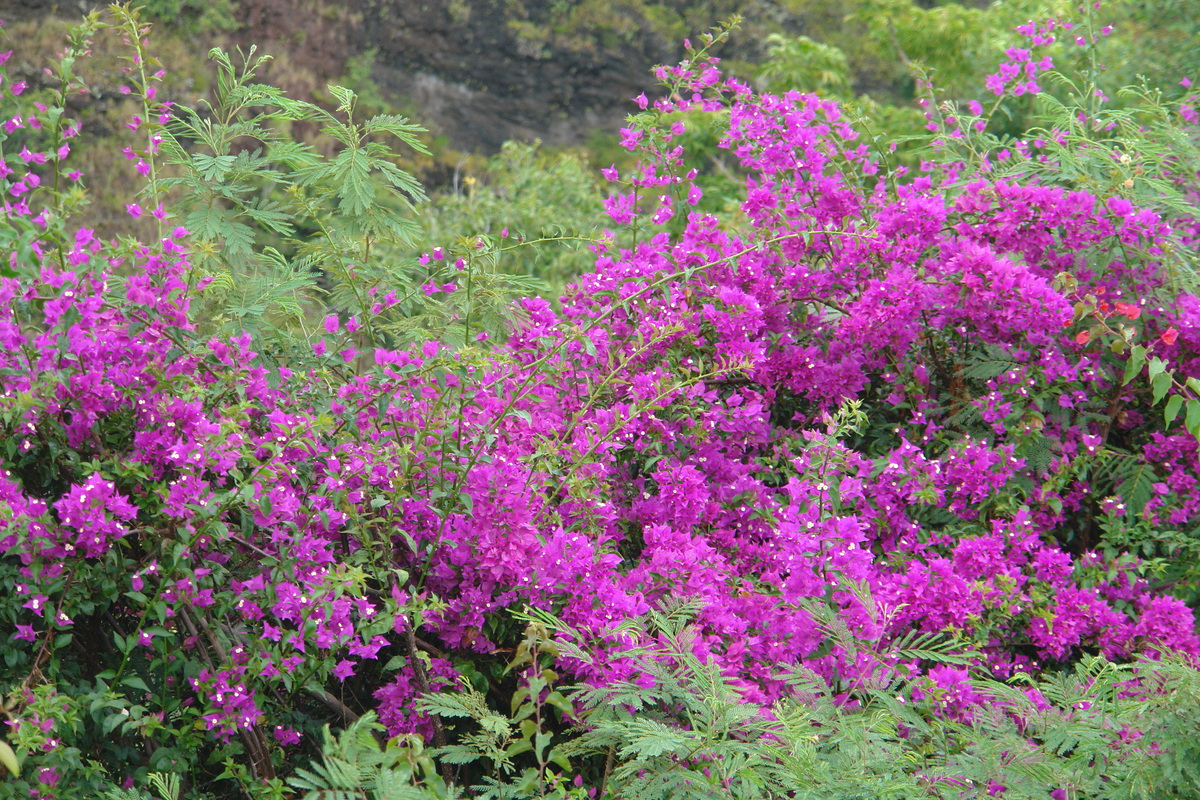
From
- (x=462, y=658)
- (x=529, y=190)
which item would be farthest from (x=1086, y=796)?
(x=529, y=190)

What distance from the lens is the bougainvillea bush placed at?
1711mm

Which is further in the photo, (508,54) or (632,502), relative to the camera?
(508,54)

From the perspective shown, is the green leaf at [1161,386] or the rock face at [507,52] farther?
the rock face at [507,52]

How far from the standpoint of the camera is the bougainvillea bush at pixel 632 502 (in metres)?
1.71

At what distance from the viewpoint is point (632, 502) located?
101 inches

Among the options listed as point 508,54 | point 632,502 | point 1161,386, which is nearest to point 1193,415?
point 1161,386

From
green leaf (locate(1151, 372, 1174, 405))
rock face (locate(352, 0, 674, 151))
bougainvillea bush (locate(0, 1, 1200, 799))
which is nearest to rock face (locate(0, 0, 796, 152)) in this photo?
rock face (locate(352, 0, 674, 151))

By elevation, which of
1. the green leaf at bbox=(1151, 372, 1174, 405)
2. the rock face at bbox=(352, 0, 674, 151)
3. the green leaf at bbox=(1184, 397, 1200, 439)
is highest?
the green leaf at bbox=(1151, 372, 1174, 405)

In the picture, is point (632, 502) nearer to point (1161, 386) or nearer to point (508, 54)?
point (1161, 386)

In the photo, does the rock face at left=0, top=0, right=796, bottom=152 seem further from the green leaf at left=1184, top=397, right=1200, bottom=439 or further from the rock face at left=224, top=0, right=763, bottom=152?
the green leaf at left=1184, top=397, right=1200, bottom=439

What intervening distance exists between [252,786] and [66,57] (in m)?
1.34

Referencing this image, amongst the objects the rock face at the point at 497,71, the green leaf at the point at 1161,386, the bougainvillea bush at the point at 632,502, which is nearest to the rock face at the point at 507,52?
the rock face at the point at 497,71

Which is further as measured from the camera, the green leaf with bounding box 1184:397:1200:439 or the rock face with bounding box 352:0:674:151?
the rock face with bounding box 352:0:674:151

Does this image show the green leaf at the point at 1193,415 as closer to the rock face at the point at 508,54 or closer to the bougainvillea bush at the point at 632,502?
the bougainvillea bush at the point at 632,502
